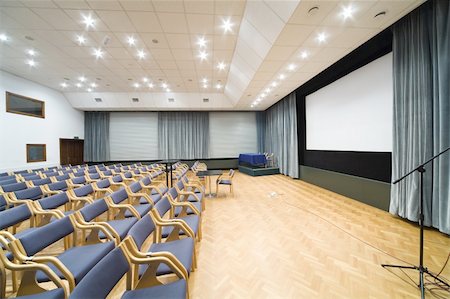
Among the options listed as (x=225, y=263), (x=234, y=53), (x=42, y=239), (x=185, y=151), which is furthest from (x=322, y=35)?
(x=185, y=151)

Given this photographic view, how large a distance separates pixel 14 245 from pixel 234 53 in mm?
5228

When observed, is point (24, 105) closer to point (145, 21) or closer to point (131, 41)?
point (131, 41)

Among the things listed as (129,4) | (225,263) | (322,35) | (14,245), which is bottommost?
(225,263)

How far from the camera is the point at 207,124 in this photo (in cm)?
1033

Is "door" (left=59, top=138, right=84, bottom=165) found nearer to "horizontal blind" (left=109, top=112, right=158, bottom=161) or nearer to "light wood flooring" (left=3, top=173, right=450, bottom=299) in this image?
"horizontal blind" (left=109, top=112, right=158, bottom=161)

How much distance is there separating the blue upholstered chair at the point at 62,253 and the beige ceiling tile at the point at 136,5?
3478 millimetres

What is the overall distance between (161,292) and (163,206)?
121cm

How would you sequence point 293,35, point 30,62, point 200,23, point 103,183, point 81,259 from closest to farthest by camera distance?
point 81,259
point 293,35
point 200,23
point 103,183
point 30,62

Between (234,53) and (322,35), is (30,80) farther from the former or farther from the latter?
(322,35)

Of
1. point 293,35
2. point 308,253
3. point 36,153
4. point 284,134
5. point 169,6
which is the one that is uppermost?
point 169,6

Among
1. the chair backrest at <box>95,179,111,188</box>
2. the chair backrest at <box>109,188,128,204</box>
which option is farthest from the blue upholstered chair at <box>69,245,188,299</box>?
the chair backrest at <box>95,179,111,188</box>

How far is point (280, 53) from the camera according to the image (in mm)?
3920

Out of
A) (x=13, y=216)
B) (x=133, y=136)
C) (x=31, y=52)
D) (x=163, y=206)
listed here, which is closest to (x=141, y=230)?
(x=163, y=206)

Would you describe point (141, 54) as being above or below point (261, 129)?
above
